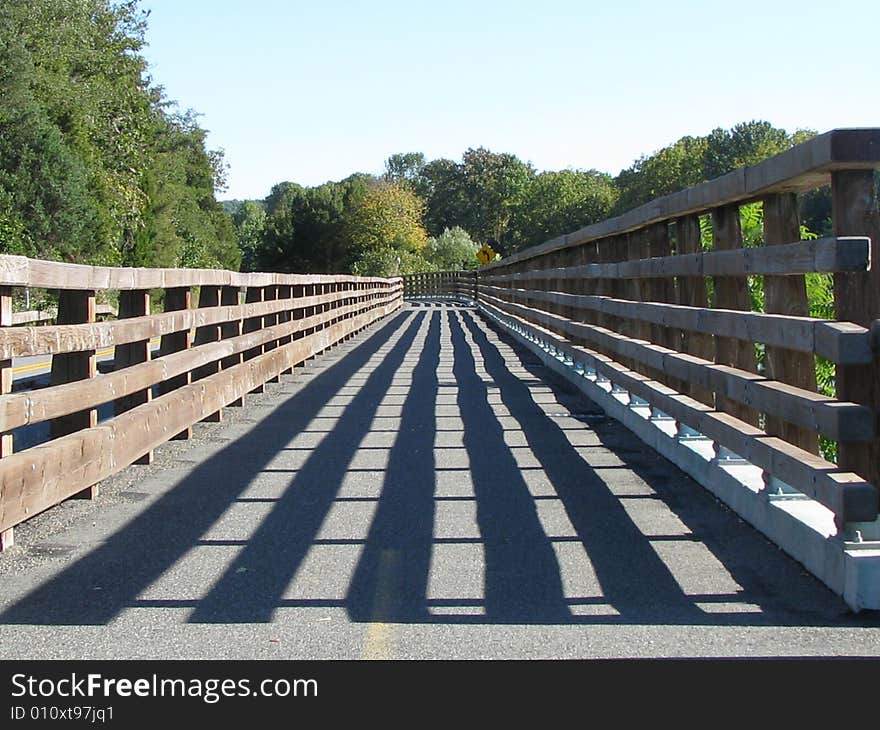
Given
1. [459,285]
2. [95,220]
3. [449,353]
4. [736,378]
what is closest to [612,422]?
[736,378]

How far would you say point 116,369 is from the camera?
775cm

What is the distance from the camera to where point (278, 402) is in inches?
472

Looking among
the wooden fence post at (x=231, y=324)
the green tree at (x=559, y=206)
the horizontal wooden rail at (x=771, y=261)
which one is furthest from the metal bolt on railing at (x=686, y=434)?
the green tree at (x=559, y=206)

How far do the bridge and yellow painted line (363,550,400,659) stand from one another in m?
0.02

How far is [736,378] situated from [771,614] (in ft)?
6.03

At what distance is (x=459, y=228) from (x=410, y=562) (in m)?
108

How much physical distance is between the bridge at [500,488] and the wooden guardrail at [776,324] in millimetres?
16

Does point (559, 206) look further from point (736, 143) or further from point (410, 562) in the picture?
point (410, 562)

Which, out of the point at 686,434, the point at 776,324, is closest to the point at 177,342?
the point at 686,434

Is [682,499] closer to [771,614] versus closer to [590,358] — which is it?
[771,614]

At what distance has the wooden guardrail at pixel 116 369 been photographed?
18.6 feet

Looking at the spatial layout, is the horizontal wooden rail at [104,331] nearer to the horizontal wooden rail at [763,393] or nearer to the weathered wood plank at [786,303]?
the horizontal wooden rail at [763,393]

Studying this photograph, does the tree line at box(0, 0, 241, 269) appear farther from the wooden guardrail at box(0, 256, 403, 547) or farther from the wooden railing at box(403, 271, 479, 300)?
the wooden guardrail at box(0, 256, 403, 547)

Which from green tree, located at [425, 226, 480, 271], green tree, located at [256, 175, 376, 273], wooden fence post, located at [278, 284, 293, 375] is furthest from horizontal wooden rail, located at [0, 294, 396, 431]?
green tree, located at [256, 175, 376, 273]
